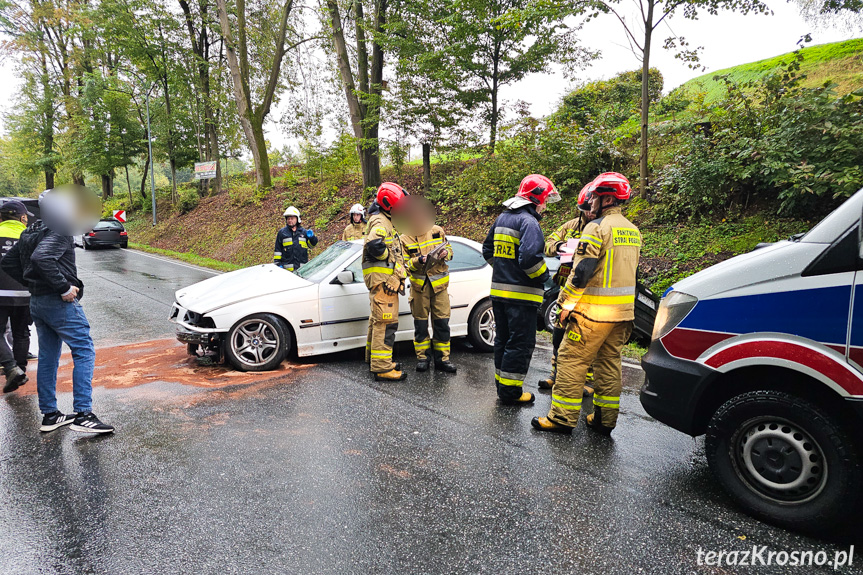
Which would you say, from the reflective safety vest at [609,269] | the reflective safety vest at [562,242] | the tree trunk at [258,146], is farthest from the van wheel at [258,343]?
the tree trunk at [258,146]

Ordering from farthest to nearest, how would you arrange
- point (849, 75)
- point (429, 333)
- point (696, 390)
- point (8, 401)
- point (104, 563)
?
point (849, 75), point (429, 333), point (8, 401), point (696, 390), point (104, 563)

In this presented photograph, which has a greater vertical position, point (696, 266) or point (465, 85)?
point (465, 85)

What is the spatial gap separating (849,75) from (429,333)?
A: 12123 mm

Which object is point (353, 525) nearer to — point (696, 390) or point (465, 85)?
point (696, 390)

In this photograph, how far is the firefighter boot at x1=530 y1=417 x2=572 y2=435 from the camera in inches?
151

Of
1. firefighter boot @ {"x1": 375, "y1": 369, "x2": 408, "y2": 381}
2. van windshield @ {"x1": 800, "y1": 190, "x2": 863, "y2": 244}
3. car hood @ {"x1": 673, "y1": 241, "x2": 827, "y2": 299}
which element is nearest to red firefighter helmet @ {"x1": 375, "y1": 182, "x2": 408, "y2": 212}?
firefighter boot @ {"x1": 375, "y1": 369, "x2": 408, "y2": 381}

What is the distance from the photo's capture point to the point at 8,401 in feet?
15.0

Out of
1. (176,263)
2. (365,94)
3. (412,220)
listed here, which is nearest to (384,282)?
(412,220)

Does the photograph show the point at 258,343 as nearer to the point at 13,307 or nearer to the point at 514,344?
the point at 13,307

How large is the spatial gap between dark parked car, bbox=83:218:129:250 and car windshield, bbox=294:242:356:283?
2019 cm

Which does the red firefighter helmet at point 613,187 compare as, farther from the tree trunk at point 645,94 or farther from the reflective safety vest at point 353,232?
the tree trunk at point 645,94

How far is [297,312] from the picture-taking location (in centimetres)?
550

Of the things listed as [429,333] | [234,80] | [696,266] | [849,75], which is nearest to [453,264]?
[429,333]

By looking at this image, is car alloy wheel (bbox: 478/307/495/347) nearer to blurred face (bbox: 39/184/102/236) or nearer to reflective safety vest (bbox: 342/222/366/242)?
reflective safety vest (bbox: 342/222/366/242)
